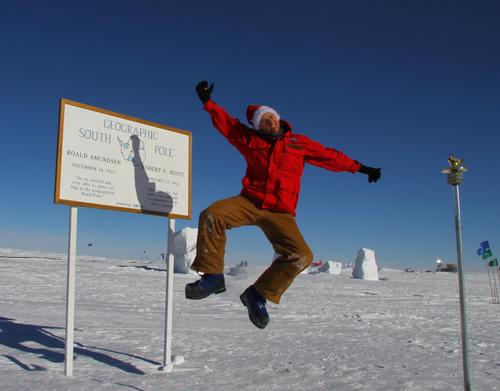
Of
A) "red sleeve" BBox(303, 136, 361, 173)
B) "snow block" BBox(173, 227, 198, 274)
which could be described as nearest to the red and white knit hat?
"red sleeve" BBox(303, 136, 361, 173)

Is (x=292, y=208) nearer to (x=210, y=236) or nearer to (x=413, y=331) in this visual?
(x=210, y=236)

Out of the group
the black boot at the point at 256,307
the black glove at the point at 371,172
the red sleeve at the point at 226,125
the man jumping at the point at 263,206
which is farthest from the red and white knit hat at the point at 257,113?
the black boot at the point at 256,307

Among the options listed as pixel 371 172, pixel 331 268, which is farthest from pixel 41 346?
pixel 331 268

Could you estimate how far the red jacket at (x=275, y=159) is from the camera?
3383mm

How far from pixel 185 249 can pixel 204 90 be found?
2058cm

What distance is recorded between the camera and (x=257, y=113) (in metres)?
3.68

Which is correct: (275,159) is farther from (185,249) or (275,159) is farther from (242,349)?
(185,249)

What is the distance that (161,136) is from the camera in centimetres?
A: 461

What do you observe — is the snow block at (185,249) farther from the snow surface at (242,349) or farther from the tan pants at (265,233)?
the tan pants at (265,233)

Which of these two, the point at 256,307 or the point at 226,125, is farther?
the point at 226,125

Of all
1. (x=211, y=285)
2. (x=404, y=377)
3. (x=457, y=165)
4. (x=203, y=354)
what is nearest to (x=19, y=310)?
(x=203, y=354)

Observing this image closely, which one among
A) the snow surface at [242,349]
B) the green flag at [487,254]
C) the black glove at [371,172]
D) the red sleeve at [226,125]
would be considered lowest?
the snow surface at [242,349]

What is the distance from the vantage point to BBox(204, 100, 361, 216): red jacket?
11.1 ft

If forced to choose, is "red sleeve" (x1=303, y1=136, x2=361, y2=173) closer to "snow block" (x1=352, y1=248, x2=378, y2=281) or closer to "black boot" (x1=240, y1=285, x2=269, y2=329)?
"black boot" (x1=240, y1=285, x2=269, y2=329)
